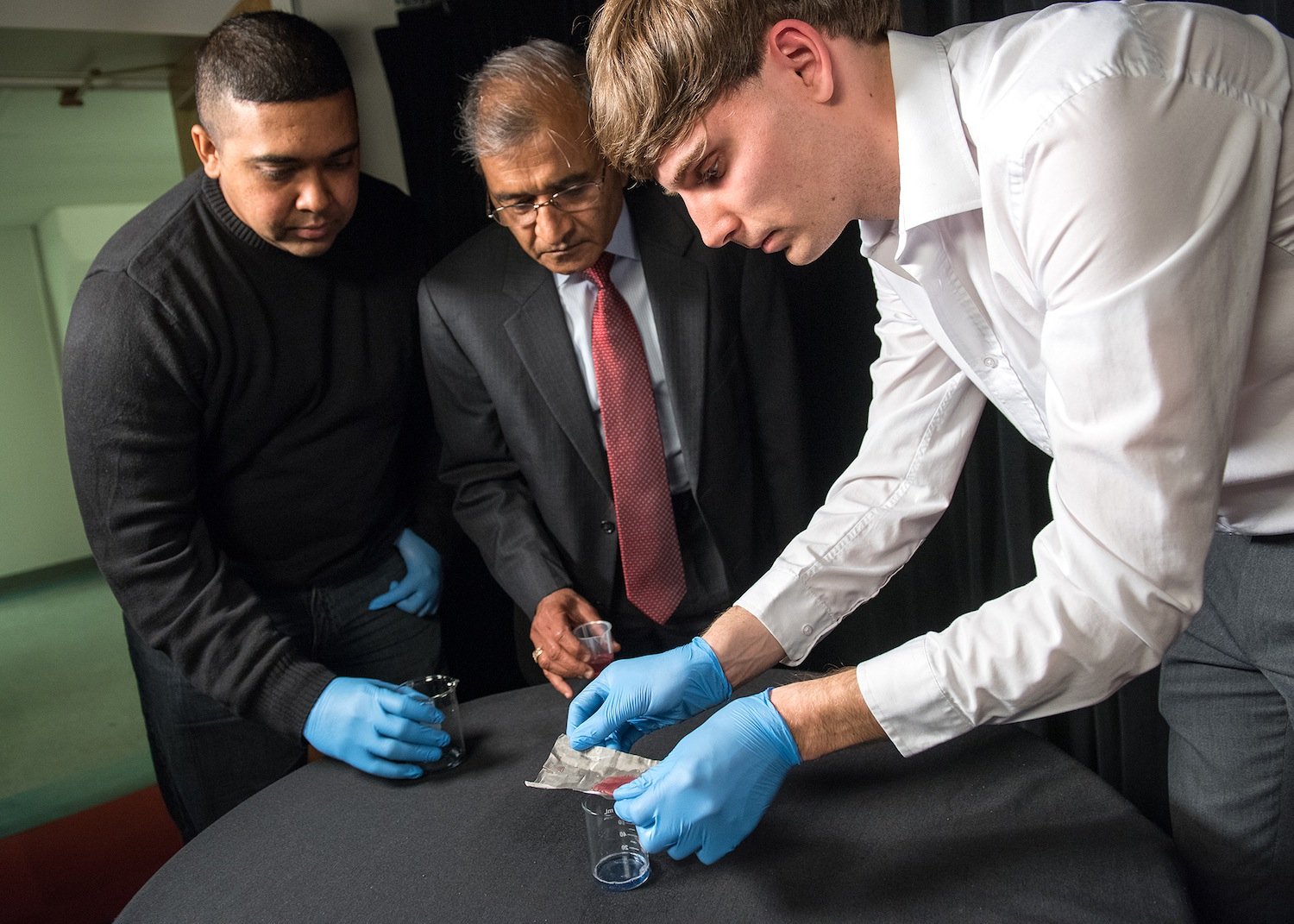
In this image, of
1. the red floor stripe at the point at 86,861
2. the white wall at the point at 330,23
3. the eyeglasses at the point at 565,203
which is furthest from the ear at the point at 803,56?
the red floor stripe at the point at 86,861

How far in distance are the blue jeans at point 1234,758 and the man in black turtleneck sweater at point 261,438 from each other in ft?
3.42

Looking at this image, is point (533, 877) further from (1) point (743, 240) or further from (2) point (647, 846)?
(1) point (743, 240)

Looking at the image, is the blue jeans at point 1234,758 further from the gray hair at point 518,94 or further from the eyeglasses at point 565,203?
the gray hair at point 518,94

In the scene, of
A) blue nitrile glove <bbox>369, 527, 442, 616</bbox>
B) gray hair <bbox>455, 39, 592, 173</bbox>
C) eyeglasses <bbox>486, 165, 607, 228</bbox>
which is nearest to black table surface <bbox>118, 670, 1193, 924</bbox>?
blue nitrile glove <bbox>369, 527, 442, 616</bbox>

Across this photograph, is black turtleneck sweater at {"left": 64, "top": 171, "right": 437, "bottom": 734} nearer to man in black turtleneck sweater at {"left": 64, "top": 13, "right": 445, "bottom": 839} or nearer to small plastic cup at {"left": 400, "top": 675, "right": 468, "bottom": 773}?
man in black turtleneck sweater at {"left": 64, "top": 13, "right": 445, "bottom": 839}

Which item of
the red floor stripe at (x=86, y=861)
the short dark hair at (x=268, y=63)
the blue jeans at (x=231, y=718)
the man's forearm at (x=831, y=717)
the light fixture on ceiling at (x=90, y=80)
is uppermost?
the light fixture on ceiling at (x=90, y=80)

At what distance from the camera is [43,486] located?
4031 millimetres

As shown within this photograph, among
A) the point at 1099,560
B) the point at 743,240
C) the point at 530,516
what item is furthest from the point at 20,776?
the point at 1099,560

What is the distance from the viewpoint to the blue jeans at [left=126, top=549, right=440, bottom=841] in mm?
2072

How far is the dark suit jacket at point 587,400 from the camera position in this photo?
2094mm

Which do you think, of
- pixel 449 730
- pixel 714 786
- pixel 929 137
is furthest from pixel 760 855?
pixel 929 137

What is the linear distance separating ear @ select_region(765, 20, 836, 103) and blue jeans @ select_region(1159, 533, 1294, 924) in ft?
2.41

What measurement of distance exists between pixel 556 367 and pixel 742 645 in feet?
2.51

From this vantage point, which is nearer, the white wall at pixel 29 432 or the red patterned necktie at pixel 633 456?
the red patterned necktie at pixel 633 456
